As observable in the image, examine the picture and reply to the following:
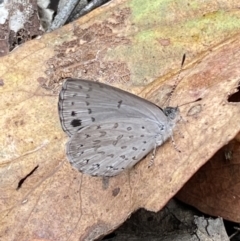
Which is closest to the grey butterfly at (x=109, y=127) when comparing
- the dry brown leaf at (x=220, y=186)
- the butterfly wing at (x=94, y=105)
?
the butterfly wing at (x=94, y=105)

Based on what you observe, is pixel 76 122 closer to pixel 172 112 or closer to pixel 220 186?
pixel 172 112

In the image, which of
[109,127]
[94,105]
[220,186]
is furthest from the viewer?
[220,186]

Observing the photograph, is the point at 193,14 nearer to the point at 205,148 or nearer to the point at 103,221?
the point at 205,148

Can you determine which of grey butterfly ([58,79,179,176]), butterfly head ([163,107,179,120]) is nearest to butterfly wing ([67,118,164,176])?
grey butterfly ([58,79,179,176])

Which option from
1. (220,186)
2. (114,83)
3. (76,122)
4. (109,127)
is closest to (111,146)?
(109,127)

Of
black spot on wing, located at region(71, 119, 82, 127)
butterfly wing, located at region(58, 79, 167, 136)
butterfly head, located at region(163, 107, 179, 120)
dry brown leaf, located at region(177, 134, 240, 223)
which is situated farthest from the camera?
dry brown leaf, located at region(177, 134, 240, 223)

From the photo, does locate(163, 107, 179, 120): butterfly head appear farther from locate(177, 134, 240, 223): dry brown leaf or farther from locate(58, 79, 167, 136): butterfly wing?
locate(177, 134, 240, 223): dry brown leaf

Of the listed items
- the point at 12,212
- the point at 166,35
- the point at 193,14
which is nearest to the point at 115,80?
the point at 166,35
